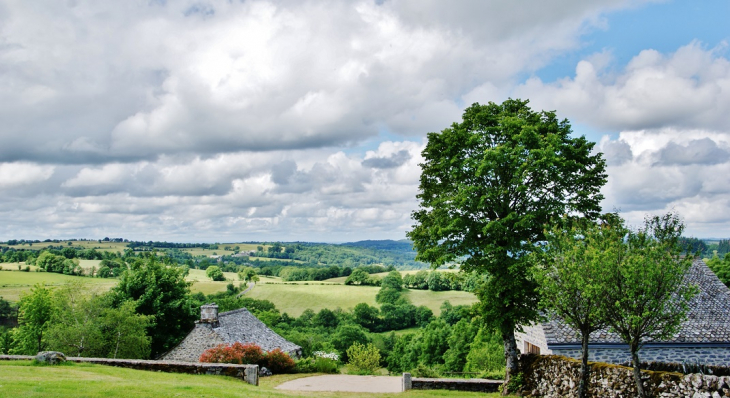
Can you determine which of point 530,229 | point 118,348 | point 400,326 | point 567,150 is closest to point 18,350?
point 118,348

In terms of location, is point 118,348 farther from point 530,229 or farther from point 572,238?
point 572,238

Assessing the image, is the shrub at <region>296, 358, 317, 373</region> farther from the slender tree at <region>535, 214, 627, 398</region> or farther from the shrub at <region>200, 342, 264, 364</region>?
the slender tree at <region>535, 214, 627, 398</region>

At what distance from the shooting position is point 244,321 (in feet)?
163

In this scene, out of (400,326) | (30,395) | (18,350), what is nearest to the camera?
(30,395)

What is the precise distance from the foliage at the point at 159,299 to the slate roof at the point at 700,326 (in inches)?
1301

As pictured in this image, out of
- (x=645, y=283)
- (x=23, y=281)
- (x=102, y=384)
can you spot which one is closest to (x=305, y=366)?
(x=102, y=384)

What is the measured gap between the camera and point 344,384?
31.9 meters

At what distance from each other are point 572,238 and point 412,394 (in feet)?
39.6

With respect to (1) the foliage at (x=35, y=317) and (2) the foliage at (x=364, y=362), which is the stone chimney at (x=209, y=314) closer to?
(1) the foliage at (x=35, y=317)

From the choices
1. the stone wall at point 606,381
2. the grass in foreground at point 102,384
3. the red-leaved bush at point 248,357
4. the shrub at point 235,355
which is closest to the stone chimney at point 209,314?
the red-leaved bush at point 248,357

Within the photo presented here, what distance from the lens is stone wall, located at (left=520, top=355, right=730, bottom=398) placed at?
45.9ft

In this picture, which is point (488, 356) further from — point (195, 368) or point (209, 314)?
point (195, 368)

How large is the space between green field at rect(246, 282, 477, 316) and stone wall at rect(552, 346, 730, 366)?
81.6 meters

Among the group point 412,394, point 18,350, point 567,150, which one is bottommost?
point 18,350
